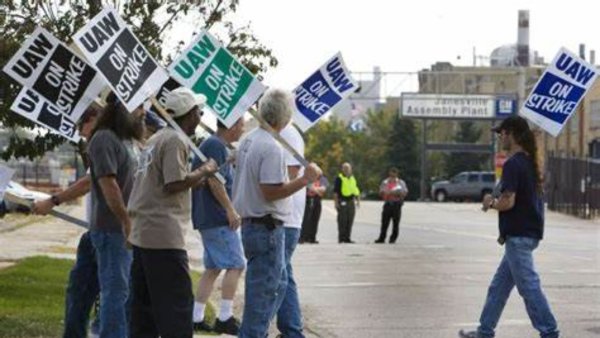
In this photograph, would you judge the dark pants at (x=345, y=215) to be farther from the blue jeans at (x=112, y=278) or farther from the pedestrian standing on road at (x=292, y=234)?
the blue jeans at (x=112, y=278)

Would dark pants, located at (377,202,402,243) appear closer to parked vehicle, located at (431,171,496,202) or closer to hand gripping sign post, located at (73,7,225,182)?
hand gripping sign post, located at (73,7,225,182)

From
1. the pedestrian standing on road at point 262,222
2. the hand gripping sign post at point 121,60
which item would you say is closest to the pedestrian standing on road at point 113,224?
the hand gripping sign post at point 121,60

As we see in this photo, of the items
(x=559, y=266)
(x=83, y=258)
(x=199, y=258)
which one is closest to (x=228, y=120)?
(x=83, y=258)

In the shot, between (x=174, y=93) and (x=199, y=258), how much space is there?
13875 mm

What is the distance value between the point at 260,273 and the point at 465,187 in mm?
68378

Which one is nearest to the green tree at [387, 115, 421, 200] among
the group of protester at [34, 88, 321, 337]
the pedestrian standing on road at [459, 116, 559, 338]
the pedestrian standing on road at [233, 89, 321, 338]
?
the pedestrian standing on road at [459, 116, 559, 338]

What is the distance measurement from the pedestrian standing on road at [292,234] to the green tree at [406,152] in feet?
269

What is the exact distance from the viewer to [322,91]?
1277 centimetres

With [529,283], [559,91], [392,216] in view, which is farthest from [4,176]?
[392,216]

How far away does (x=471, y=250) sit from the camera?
2422 cm

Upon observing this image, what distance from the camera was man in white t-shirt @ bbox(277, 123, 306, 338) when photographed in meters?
9.48

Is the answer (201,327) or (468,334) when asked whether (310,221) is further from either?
(468,334)

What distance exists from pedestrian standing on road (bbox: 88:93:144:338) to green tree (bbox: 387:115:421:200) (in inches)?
3281

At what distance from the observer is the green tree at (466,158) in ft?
313
